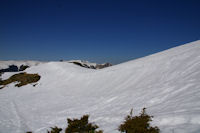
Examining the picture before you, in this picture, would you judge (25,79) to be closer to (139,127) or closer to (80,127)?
(80,127)

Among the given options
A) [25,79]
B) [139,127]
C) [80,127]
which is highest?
[25,79]

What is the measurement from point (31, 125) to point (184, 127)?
890 cm

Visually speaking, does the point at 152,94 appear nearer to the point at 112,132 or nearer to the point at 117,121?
the point at 117,121

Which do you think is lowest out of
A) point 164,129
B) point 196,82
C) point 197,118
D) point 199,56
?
point 164,129

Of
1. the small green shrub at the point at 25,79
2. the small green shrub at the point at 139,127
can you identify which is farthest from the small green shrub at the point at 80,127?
the small green shrub at the point at 25,79

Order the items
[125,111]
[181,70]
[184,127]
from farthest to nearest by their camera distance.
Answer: [181,70]
[125,111]
[184,127]

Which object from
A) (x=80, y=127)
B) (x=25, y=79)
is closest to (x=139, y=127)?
(x=80, y=127)

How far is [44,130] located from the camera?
704 cm

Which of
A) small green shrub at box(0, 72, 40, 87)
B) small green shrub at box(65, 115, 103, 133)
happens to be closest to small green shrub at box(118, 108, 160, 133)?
small green shrub at box(65, 115, 103, 133)

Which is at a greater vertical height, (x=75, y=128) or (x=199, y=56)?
(x=199, y=56)

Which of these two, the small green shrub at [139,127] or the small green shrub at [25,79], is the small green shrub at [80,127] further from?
the small green shrub at [25,79]

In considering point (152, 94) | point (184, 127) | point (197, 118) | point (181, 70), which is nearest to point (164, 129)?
point (184, 127)

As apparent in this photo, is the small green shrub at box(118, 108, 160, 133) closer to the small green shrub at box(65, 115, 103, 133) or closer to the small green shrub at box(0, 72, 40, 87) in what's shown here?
the small green shrub at box(65, 115, 103, 133)

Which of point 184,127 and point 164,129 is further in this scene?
point 164,129
